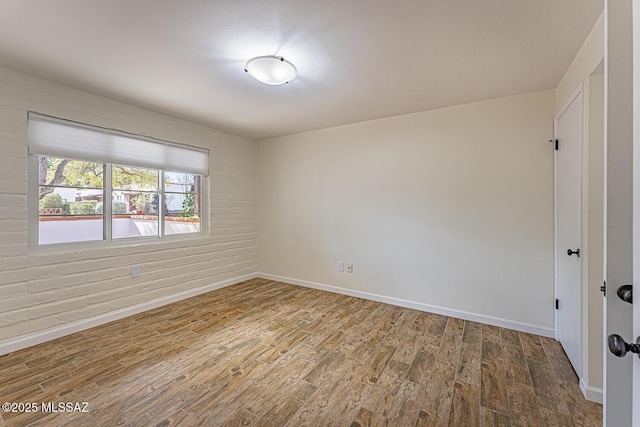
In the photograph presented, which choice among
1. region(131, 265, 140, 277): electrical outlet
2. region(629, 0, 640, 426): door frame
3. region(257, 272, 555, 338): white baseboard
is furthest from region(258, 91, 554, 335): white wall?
region(629, 0, 640, 426): door frame

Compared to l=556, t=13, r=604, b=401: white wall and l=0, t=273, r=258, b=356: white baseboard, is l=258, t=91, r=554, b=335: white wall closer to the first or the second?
l=556, t=13, r=604, b=401: white wall

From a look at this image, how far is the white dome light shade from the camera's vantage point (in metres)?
1.98

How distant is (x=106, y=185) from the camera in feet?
9.60

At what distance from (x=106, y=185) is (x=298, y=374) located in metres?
2.84

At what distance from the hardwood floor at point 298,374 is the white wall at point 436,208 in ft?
1.67

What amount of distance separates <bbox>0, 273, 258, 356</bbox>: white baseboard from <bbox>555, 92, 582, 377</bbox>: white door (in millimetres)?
4088

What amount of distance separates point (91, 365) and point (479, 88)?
420 cm

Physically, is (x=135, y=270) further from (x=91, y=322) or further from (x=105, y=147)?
(x=105, y=147)

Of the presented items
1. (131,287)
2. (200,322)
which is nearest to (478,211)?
(200,322)

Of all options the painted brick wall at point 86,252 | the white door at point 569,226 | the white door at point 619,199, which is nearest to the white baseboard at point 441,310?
the white door at point 569,226

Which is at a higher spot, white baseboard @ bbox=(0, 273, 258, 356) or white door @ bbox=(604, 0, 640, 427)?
white door @ bbox=(604, 0, 640, 427)

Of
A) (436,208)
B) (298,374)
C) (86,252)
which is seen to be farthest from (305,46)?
(86,252)

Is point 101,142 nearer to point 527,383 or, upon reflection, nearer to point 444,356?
point 444,356

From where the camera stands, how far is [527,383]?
6.27 feet
